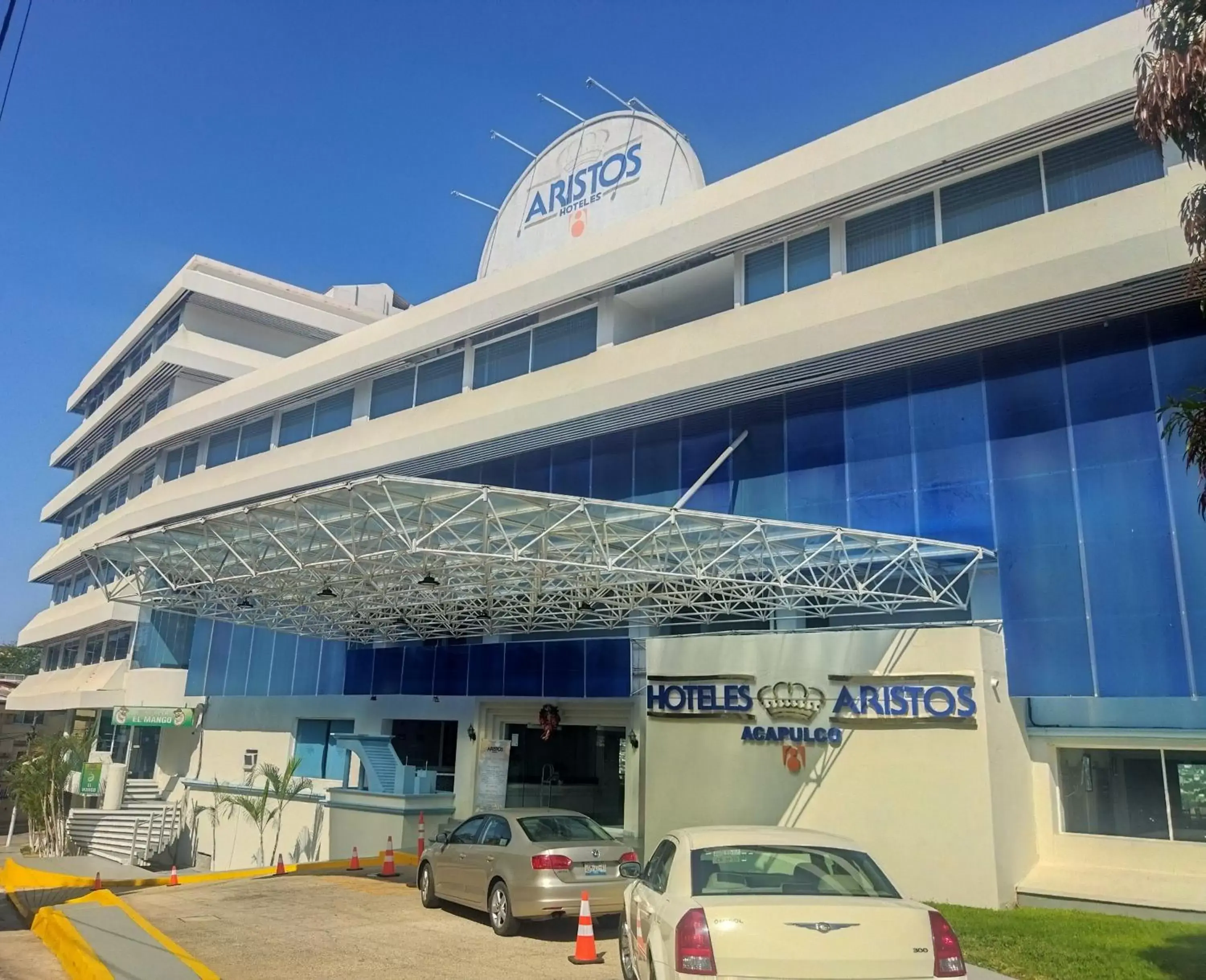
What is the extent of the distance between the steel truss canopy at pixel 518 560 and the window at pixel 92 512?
3022 centimetres

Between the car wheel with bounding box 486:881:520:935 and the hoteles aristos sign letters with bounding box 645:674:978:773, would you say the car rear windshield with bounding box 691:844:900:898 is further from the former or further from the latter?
the hoteles aristos sign letters with bounding box 645:674:978:773

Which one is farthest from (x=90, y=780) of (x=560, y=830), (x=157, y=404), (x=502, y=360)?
(x=560, y=830)

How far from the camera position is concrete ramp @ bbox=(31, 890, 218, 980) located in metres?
9.97

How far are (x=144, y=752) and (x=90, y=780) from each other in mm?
2339

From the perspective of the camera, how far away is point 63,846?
110 feet

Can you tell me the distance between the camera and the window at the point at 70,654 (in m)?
48.6

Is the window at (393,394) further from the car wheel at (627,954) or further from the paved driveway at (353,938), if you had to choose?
the car wheel at (627,954)

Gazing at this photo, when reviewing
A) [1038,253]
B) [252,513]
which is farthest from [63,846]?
[1038,253]

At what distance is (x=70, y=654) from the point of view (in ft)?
164

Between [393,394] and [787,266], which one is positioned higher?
[393,394]

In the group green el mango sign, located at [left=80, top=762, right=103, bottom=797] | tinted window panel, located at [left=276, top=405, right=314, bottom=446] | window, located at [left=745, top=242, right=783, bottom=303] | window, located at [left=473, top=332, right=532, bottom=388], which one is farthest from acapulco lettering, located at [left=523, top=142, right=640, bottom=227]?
green el mango sign, located at [left=80, top=762, right=103, bottom=797]

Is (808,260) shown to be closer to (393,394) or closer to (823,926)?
(393,394)

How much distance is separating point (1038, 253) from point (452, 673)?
1670 cm

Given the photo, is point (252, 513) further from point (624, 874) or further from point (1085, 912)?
point (1085, 912)
